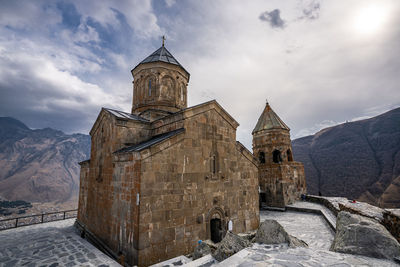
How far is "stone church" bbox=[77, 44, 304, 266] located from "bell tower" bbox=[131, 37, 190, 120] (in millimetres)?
63

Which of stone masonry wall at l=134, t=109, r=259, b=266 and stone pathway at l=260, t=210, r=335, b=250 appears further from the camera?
stone pathway at l=260, t=210, r=335, b=250

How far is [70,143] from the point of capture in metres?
98.6

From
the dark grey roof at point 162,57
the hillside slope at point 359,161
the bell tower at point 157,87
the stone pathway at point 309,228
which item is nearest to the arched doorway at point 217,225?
the stone pathway at point 309,228

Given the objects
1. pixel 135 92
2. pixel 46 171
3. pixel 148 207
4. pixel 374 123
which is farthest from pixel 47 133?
pixel 374 123

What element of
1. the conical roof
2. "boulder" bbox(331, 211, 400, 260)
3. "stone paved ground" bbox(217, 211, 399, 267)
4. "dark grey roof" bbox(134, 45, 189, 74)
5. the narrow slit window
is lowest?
"stone paved ground" bbox(217, 211, 399, 267)

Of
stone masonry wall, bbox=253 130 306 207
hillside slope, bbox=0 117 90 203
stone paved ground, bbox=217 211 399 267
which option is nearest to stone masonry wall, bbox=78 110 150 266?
stone paved ground, bbox=217 211 399 267

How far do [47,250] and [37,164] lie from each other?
90.5 meters

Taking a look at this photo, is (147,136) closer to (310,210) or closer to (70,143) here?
(310,210)

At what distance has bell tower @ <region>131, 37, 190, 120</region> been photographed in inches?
435

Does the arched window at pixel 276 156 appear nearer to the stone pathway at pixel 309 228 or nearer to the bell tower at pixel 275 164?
the bell tower at pixel 275 164

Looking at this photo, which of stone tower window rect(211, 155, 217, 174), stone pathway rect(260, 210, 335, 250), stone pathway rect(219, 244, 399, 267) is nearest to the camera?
stone pathway rect(219, 244, 399, 267)

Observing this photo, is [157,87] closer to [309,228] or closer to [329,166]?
[309,228]

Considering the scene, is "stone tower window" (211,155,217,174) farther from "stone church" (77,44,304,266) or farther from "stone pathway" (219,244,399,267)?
"stone pathway" (219,244,399,267)

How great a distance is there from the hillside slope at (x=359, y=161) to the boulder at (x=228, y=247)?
132ft
